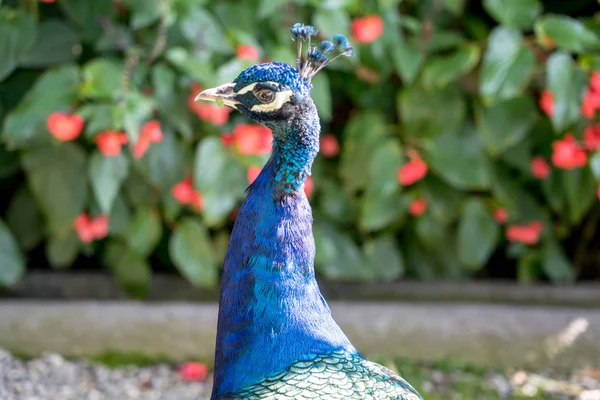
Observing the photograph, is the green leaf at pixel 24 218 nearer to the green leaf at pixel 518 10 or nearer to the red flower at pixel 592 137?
the green leaf at pixel 518 10

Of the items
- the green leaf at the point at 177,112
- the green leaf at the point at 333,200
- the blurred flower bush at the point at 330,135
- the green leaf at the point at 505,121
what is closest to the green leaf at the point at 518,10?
the blurred flower bush at the point at 330,135

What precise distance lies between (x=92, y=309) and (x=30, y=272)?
1.21 feet

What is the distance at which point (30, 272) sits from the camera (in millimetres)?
2920

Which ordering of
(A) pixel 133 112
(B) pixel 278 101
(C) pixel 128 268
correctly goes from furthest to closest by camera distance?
1. (C) pixel 128 268
2. (A) pixel 133 112
3. (B) pixel 278 101

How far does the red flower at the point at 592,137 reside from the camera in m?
2.69

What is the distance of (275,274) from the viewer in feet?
4.66

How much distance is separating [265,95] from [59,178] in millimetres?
1463

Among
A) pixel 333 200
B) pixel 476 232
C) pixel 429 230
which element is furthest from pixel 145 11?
pixel 476 232

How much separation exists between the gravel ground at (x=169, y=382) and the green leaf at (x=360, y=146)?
2.29 feet

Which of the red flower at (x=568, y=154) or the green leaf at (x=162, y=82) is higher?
the green leaf at (x=162, y=82)

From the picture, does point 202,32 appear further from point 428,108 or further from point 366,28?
point 428,108

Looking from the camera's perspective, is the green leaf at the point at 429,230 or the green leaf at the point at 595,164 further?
the green leaf at the point at 429,230

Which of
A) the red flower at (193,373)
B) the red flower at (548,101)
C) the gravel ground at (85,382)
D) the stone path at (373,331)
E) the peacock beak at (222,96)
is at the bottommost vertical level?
the gravel ground at (85,382)

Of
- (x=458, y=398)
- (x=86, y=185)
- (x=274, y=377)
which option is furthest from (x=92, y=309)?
(x=274, y=377)
